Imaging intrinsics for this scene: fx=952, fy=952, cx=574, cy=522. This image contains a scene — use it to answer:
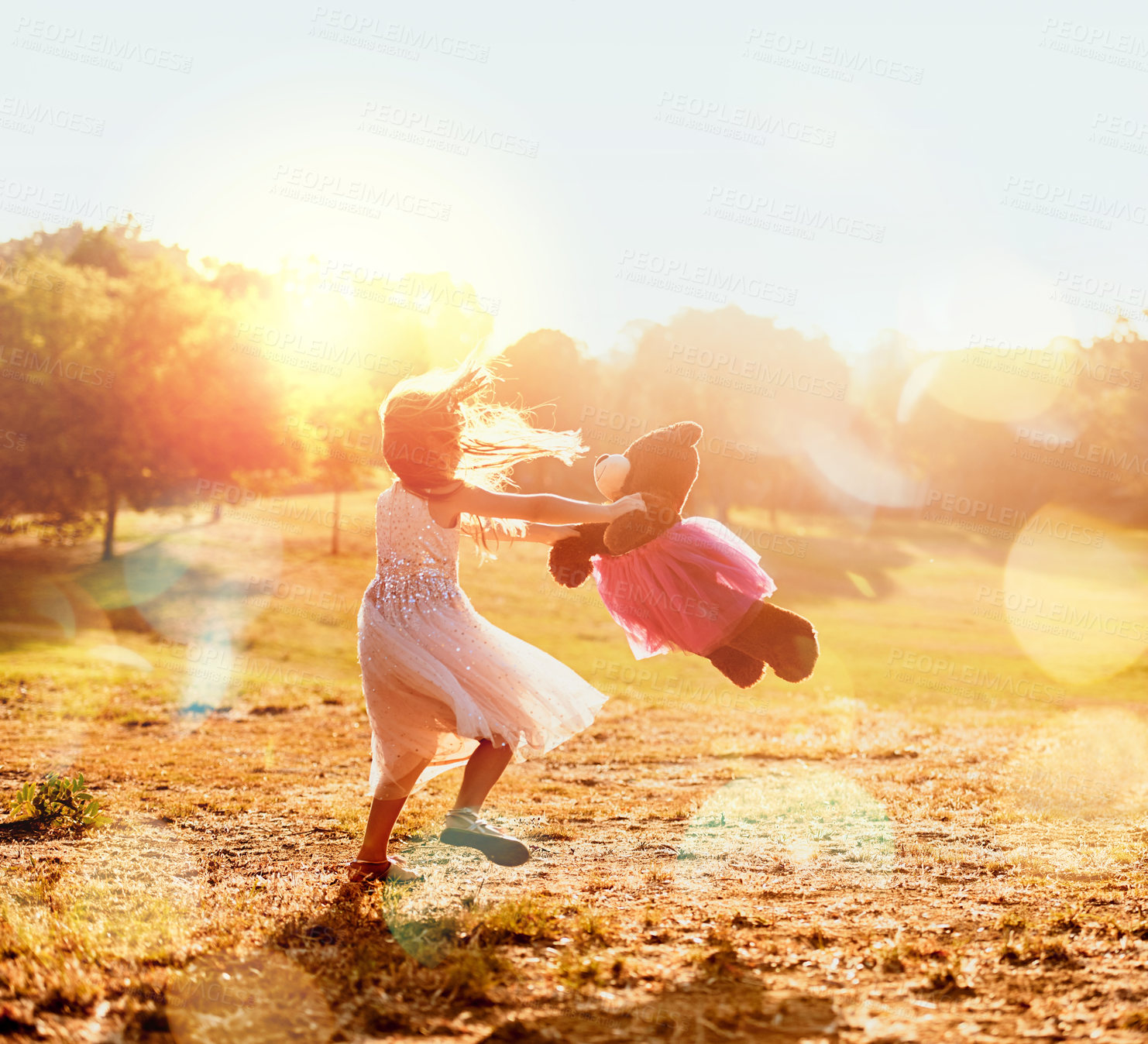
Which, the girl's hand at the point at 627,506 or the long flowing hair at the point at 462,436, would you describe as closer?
the long flowing hair at the point at 462,436

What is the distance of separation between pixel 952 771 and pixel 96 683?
12093mm

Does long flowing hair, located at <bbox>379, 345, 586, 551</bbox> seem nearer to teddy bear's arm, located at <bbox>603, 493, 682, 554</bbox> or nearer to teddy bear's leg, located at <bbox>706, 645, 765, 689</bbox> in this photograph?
teddy bear's arm, located at <bbox>603, 493, 682, 554</bbox>

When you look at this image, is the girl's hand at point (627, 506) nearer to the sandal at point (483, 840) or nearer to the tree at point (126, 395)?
the sandal at point (483, 840)

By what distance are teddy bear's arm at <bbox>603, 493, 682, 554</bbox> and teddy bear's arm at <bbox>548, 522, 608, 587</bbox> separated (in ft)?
0.45

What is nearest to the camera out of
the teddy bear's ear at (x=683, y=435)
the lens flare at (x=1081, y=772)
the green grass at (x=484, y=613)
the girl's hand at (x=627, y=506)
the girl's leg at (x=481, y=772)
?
the girl's leg at (x=481, y=772)

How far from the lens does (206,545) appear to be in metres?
31.7

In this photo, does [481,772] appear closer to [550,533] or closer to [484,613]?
[550,533]

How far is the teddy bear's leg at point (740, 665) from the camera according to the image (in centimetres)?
537

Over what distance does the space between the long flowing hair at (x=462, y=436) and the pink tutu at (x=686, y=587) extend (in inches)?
27.4

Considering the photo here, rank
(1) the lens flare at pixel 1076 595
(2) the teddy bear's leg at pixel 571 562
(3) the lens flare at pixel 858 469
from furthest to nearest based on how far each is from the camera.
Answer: (3) the lens flare at pixel 858 469 → (1) the lens flare at pixel 1076 595 → (2) the teddy bear's leg at pixel 571 562

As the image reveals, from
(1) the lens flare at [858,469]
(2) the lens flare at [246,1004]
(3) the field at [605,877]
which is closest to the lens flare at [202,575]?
(3) the field at [605,877]

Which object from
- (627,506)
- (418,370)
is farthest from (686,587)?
(418,370)

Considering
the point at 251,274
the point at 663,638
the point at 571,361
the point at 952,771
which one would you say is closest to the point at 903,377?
the point at 571,361

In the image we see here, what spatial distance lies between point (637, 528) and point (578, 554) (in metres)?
0.43
